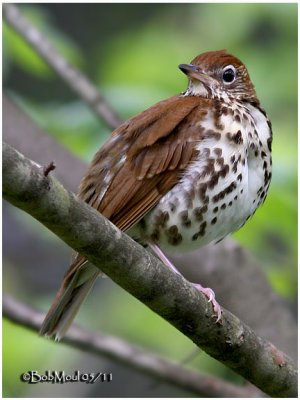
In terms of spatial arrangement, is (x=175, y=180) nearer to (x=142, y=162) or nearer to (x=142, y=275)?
(x=142, y=162)

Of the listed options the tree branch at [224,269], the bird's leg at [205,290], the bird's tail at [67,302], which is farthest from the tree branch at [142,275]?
the tree branch at [224,269]

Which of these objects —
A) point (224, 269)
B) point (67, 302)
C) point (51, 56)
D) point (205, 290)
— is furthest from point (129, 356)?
point (51, 56)

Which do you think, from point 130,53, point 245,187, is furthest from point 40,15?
point 245,187

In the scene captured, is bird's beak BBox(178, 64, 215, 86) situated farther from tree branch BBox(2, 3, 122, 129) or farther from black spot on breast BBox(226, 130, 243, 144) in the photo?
tree branch BBox(2, 3, 122, 129)

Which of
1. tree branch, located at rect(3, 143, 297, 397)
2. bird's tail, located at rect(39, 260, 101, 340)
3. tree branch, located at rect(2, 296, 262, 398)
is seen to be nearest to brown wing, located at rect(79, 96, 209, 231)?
bird's tail, located at rect(39, 260, 101, 340)

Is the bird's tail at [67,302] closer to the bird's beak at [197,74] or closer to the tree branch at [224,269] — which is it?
the tree branch at [224,269]

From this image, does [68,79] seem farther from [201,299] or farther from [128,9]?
[128,9]
